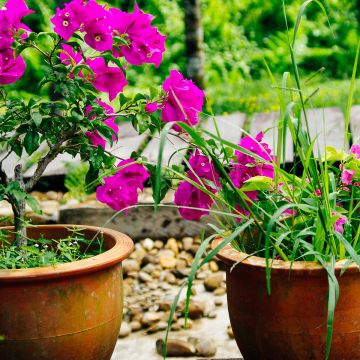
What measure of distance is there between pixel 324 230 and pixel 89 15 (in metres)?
0.77

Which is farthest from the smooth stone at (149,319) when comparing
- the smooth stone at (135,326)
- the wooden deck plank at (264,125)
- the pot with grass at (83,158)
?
the wooden deck plank at (264,125)

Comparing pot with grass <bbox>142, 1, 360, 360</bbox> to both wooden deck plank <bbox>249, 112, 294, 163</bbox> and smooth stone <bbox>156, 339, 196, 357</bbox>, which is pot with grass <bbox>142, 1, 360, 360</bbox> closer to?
smooth stone <bbox>156, 339, 196, 357</bbox>

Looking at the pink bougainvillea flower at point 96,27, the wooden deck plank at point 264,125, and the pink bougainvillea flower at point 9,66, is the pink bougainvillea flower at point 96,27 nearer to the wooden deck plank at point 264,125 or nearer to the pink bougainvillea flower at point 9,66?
the pink bougainvillea flower at point 9,66

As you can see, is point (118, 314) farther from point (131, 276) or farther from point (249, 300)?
point (131, 276)

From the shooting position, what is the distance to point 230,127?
4.32 meters

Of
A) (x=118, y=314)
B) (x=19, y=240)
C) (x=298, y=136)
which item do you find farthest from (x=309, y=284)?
(x=19, y=240)

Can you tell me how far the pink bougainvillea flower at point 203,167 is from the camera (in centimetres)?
200

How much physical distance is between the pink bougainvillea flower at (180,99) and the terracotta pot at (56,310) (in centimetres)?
40

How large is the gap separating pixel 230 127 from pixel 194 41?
122 cm

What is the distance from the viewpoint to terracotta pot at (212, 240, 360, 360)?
175 centimetres

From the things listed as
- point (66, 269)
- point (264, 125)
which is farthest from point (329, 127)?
point (66, 269)

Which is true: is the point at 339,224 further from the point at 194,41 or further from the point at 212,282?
the point at 194,41

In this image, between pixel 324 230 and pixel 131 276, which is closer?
pixel 324 230

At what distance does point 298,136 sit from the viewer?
→ 188 cm
